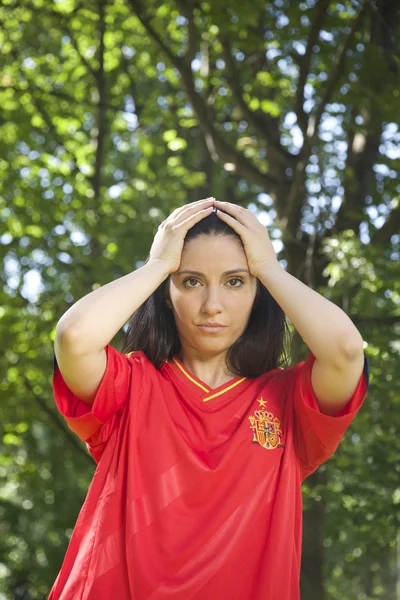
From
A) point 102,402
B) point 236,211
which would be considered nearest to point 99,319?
point 102,402

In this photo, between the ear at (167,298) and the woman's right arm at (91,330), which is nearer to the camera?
the woman's right arm at (91,330)

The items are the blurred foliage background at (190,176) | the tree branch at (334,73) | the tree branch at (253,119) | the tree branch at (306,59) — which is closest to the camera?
the tree branch at (306,59)

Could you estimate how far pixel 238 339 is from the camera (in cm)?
284

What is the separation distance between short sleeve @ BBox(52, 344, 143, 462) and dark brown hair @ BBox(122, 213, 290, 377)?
19 cm

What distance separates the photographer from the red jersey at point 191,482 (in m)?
2.43

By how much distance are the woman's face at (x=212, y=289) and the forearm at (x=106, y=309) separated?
86 mm

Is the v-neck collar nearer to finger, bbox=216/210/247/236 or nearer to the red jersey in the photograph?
the red jersey

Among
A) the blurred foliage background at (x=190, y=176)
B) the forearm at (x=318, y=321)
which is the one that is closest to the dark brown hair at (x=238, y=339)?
the forearm at (x=318, y=321)

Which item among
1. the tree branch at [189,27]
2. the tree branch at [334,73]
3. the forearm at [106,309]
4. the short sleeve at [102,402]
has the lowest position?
the short sleeve at [102,402]

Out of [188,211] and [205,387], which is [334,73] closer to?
[188,211]

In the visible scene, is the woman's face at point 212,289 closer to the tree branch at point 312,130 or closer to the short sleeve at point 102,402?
the short sleeve at point 102,402

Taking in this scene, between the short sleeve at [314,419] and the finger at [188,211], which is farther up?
the finger at [188,211]

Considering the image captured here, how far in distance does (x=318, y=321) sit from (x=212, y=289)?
0.34 m

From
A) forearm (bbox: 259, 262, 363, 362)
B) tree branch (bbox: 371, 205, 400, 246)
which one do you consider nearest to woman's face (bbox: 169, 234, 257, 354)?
forearm (bbox: 259, 262, 363, 362)
